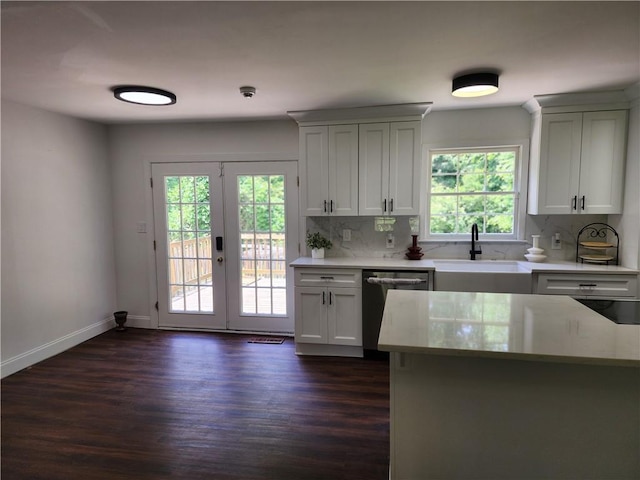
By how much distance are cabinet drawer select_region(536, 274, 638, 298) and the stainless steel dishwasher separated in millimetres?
1013

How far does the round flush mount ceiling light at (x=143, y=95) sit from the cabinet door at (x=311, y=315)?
78.7 inches

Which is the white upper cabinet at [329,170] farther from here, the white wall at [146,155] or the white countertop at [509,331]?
the white countertop at [509,331]

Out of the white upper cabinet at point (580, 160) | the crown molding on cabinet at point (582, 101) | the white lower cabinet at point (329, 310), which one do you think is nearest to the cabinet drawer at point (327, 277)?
the white lower cabinet at point (329, 310)

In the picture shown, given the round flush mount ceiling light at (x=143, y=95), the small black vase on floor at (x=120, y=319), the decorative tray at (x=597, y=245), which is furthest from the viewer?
the small black vase on floor at (x=120, y=319)

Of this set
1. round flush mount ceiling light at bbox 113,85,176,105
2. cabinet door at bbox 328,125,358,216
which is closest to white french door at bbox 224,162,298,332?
cabinet door at bbox 328,125,358,216

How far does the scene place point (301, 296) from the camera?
11.5 feet

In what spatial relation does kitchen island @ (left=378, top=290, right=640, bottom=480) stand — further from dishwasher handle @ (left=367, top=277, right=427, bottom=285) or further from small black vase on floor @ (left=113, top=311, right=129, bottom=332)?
small black vase on floor @ (left=113, top=311, right=129, bottom=332)

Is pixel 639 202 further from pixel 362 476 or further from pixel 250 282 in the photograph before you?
pixel 250 282

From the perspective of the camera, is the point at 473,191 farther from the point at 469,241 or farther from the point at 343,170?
the point at 343,170

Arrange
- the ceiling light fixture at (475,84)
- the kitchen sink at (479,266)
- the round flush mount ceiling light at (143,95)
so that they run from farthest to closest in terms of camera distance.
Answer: the kitchen sink at (479,266)
the round flush mount ceiling light at (143,95)
the ceiling light fixture at (475,84)

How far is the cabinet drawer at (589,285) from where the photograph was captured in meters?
3.01

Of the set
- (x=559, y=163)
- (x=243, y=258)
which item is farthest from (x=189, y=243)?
(x=559, y=163)

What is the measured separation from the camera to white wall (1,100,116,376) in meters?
3.16

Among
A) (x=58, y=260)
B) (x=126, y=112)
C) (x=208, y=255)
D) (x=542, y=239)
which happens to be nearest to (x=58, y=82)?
(x=126, y=112)
